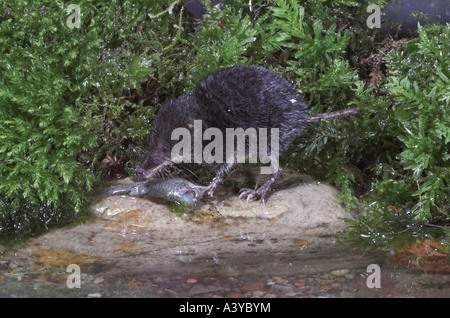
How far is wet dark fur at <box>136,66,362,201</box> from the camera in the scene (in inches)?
140

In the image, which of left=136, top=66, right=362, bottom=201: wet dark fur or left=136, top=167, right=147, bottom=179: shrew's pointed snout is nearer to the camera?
left=136, top=66, right=362, bottom=201: wet dark fur

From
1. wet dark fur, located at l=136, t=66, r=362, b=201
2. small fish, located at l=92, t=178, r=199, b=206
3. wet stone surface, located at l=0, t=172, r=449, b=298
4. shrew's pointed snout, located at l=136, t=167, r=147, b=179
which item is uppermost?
wet dark fur, located at l=136, t=66, r=362, b=201

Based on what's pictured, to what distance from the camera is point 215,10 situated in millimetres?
4352

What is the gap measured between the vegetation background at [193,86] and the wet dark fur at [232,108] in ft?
1.31

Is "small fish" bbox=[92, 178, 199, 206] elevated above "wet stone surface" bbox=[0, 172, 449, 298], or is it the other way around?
"small fish" bbox=[92, 178, 199, 206]

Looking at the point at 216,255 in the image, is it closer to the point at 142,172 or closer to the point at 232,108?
the point at 142,172

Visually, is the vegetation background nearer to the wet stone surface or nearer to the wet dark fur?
the wet stone surface

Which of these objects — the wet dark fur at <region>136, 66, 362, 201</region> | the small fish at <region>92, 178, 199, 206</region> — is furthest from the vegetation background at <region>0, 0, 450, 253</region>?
the wet dark fur at <region>136, 66, 362, 201</region>

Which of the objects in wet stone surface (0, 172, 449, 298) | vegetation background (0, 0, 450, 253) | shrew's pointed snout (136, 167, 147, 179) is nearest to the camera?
wet stone surface (0, 172, 449, 298)

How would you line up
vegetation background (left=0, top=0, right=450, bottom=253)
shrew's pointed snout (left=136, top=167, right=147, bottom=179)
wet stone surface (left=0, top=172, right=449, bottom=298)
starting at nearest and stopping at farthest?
wet stone surface (left=0, top=172, right=449, bottom=298)
vegetation background (left=0, top=0, right=450, bottom=253)
shrew's pointed snout (left=136, top=167, right=147, bottom=179)

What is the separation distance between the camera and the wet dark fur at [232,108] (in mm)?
3559

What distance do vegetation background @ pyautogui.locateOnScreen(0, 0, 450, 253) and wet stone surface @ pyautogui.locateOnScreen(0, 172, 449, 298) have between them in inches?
10.2

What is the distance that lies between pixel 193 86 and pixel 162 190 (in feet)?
3.23

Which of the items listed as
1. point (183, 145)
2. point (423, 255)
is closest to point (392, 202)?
point (423, 255)
